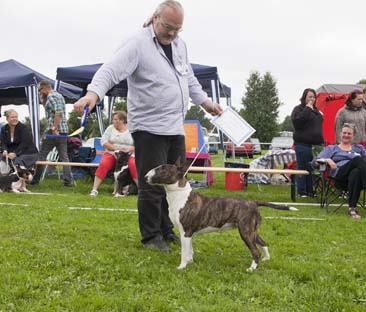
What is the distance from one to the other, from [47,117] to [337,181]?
5.44 m

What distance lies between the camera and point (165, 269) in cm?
332

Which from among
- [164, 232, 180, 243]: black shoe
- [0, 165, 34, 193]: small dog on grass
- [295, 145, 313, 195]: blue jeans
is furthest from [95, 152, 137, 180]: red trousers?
[164, 232, 180, 243]: black shoe

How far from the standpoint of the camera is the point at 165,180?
348 cm

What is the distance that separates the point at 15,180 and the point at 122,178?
1.88 metres

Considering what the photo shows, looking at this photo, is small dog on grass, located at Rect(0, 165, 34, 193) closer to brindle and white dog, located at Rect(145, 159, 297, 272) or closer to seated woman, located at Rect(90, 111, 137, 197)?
seated woman, located at Rect(90, 111, 137, 197)

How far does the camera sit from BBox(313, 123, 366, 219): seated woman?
19.6 ft

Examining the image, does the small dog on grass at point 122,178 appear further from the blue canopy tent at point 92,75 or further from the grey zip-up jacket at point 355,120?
the grey zip-up jacket at point 355,120

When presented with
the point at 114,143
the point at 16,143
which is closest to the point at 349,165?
the point at 114,143

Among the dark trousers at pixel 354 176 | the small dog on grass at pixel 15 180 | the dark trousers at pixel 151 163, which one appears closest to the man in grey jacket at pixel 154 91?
the dark trousers at pixel 151 163


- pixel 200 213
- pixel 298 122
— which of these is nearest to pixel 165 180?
pixel 200 213

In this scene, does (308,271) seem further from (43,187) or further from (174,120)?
(43,187)

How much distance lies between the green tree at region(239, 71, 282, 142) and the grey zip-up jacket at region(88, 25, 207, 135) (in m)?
43.1

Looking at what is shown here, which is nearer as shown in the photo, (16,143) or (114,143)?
(114,143)

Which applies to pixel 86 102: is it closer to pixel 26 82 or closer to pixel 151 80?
pixel 151 80
